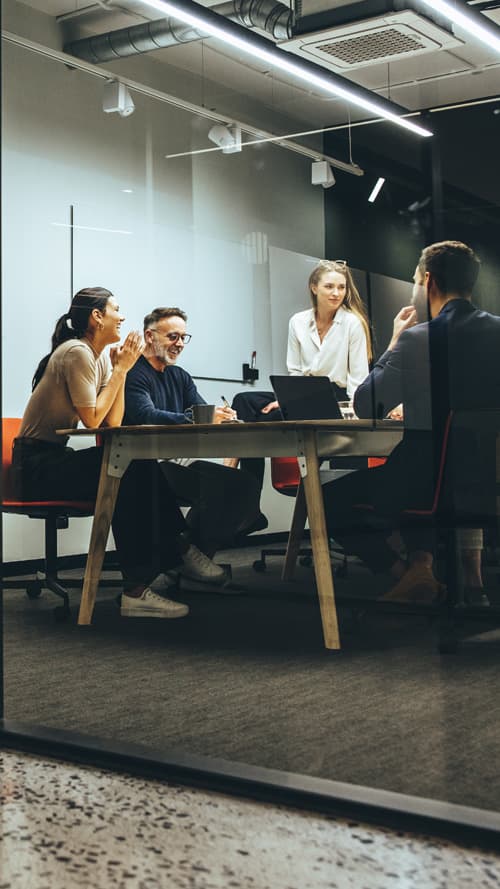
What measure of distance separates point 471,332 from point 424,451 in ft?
0.81

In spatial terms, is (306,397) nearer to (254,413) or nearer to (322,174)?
(254,413)

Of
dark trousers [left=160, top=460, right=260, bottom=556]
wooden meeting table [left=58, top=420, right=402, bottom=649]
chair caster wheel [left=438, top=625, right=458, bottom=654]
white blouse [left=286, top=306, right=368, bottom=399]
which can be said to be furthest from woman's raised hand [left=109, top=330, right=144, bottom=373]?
chair caster wheel [left=438, top=625, right=458, bottom=654]

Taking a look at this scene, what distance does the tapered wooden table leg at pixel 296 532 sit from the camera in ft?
7.15

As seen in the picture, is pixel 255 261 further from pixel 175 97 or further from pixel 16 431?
pixel 16 431

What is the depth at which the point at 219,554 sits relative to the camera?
2355 mm

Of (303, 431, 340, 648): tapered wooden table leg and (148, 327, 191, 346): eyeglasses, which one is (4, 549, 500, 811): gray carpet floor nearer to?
(303, 431, 340, 648): tapered wooden table leg

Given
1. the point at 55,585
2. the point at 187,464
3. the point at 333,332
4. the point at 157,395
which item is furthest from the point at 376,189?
the point at 55,585

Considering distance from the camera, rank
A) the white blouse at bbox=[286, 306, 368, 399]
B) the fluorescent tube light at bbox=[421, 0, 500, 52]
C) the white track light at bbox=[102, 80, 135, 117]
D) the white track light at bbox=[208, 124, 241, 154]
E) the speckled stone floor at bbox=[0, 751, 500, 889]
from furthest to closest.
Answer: the white track light at bbox=[102, 80, 135, 117] < the white track light at bbox=[208, 124, 241, 154] < the white blouse at bbox=[286, 306, 368, 399] < the fluorescent tube light at bbox=[421, 0, 500, 52] < the speckled stone floor at bbox=[0, 751, 500, 889]

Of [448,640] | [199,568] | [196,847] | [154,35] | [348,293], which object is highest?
[154,35]

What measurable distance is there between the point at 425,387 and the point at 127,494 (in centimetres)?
82

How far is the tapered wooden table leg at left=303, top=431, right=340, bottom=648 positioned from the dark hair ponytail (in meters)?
0.60

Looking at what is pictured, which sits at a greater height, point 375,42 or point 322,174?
point 375,42

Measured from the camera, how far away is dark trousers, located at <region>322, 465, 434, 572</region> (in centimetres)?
205

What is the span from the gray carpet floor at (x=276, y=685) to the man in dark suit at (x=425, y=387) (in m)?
0.12
